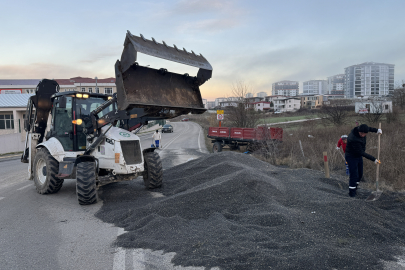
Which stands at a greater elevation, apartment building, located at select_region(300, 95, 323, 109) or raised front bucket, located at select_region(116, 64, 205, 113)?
apartment building, located at select_region(300, 95, 323, 109)

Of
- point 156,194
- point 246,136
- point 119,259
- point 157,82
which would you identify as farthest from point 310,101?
point 119,259

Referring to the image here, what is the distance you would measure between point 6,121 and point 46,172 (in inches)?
1522

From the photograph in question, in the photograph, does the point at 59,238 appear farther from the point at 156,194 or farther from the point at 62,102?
the point at 62,102

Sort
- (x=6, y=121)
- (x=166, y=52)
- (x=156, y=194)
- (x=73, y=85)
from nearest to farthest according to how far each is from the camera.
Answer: (x=166, y=52) < (x=156, y=194) < (x=6, y=121) < (x=73, y=85)

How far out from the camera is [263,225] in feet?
16.4

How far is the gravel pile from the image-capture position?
12.7ft

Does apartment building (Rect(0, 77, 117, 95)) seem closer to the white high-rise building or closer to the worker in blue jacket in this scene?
the worker in blue jacket

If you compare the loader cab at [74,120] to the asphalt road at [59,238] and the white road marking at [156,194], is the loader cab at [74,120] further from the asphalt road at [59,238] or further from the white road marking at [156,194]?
the white road marking at [156,194]

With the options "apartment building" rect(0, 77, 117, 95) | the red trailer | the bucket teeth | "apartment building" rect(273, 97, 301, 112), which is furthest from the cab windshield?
"apartment building" rect(273, 97, 301, 112)

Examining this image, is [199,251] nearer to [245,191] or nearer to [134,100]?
[245,191]

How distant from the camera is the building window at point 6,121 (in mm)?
39625

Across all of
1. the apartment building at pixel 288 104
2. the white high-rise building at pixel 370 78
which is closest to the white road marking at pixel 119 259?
the apartment building at pixel 288 104

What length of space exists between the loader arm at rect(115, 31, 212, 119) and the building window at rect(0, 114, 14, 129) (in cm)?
4077

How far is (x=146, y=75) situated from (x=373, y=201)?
18.6 feet
